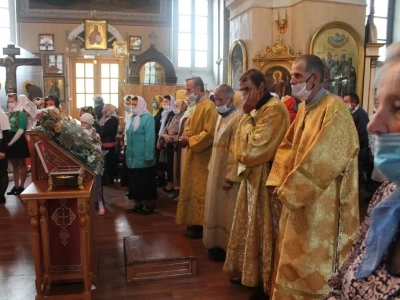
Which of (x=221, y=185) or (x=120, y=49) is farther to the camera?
(x=120, y=49)

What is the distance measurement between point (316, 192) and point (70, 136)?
5.92 ft

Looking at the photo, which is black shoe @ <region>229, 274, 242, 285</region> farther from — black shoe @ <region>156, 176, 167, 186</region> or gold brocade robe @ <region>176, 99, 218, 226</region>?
black shoe @ <region>156, 176, 167, 186</region>

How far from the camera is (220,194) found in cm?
363

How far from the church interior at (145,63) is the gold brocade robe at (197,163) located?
306 mm

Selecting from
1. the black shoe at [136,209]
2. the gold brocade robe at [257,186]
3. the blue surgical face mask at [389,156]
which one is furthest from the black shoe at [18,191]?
the blue surgical face mask at [389,156]

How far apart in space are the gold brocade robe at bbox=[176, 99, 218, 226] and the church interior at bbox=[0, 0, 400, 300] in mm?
306

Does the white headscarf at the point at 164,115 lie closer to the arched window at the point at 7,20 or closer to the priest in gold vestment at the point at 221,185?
the priest in gold vestment at the point at 221,185

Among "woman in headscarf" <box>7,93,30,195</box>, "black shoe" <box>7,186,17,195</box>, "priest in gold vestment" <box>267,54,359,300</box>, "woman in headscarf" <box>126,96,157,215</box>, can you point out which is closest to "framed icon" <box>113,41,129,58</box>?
"woman in headscarf" <box>7,93,30,195</box>

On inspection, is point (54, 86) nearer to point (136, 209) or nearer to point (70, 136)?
point (136, 209)

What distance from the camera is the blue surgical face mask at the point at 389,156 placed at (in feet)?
3.12

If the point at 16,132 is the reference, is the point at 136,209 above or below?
below

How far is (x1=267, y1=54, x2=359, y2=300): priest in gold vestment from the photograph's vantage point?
213cm

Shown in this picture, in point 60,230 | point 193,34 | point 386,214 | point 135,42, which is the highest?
point 193,34

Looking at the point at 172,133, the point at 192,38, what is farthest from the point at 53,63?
the point at 172,133
